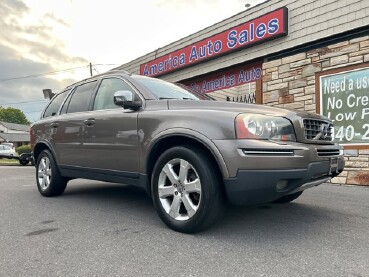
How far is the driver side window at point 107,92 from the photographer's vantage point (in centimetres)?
426

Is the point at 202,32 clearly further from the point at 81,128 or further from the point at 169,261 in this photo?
the point at 169,261

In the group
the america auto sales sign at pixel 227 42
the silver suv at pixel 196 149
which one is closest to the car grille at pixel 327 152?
the silver suv at pixel 196 149

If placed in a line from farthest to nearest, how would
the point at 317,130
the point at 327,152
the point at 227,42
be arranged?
1. the point at 227,42
2. the point at 317,130
3. the point at 327,152

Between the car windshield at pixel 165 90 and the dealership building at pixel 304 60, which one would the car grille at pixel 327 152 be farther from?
the dealership building at pixel 304 60

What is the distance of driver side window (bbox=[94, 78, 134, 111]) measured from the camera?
4.26 meters

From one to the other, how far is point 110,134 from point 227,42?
6.49 m

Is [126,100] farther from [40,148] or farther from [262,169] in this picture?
[40,148]

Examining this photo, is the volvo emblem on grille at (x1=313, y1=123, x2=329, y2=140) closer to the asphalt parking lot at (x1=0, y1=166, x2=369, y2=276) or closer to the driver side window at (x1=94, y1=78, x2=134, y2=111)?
the asphalt parking lot at (x1=0, y1=166, x2=369, y2=276)

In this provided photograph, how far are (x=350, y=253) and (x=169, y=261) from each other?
1.45 metres

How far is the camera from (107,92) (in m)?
4.50

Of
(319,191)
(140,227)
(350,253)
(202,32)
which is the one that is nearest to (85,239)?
(140,227)

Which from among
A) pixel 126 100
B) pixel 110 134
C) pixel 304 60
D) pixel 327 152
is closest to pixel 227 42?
pixel 304 60

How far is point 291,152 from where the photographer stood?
9.60 ft

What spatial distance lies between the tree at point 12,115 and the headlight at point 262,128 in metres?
114
